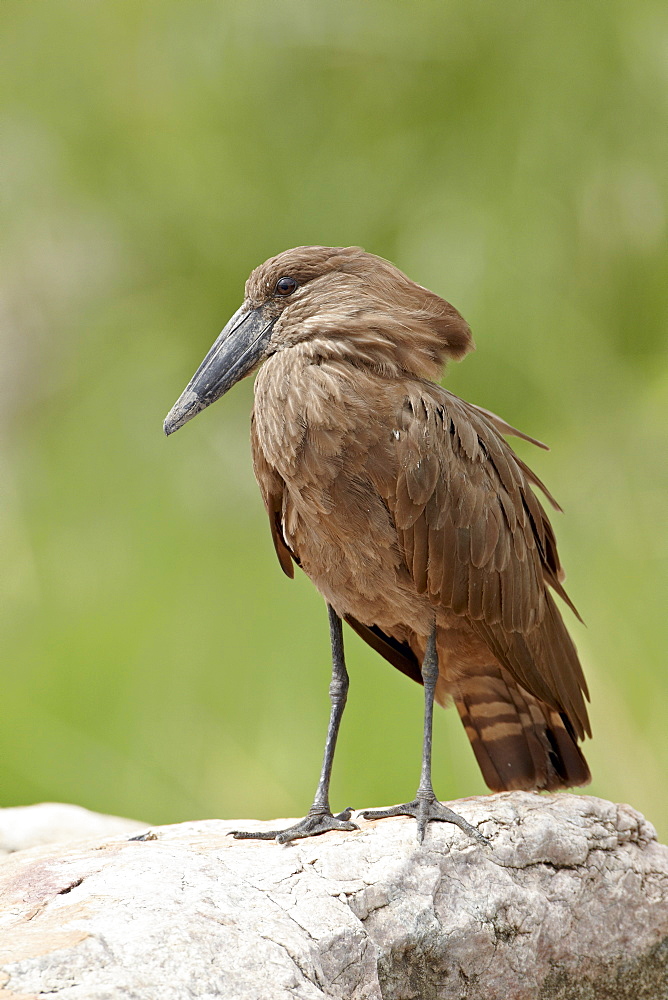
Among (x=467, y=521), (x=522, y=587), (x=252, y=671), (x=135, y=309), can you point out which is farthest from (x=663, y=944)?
(x=135, y=309)

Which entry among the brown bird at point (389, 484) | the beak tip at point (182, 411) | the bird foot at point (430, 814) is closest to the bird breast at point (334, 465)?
the brown bird at point (389, 484)

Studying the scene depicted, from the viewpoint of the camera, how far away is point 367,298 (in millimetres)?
2766

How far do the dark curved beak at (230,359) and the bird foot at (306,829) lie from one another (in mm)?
1094

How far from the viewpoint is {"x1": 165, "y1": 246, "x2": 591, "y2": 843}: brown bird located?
2.62 metres

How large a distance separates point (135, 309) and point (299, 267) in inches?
95.9

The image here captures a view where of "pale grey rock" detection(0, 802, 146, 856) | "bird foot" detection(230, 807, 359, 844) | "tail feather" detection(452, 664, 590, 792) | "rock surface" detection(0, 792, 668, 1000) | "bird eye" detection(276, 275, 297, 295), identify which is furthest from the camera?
"pale grey rock" detection(0, 802, 146, 856)

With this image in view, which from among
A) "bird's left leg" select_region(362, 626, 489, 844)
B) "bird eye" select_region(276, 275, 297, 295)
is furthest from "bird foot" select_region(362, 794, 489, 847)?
"bird eye" select_region(276, 275, 297, 295)

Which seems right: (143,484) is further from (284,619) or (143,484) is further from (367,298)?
(367,298)

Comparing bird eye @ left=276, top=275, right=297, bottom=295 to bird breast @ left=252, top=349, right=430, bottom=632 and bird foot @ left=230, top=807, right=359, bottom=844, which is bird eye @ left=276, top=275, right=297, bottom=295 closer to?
bird breast @ left=252, top=349, right=430, bottom=632

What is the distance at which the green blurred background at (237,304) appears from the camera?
14.6 feet

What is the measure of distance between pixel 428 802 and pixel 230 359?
1287 mm

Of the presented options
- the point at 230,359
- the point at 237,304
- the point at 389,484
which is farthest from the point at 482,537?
the point at 237,304

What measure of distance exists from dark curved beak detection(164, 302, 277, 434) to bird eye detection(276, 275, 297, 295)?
66 mm

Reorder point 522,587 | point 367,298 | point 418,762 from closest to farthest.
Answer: point 367,298, point 522,587, point 418,762
